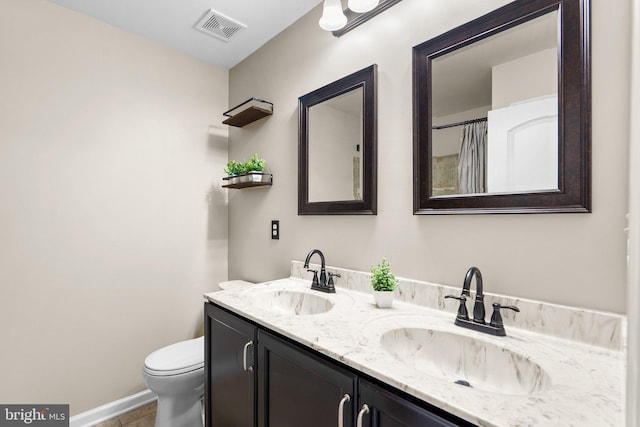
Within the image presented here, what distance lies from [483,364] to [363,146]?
103 centimetres

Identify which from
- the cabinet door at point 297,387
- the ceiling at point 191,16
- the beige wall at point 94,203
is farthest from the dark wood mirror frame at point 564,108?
the beige wall at point 94,203

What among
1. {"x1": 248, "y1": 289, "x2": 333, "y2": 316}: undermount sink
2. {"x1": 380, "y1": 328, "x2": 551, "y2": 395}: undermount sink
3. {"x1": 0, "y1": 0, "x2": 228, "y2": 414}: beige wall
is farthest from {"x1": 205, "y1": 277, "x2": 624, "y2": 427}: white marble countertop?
{"x1": 0, "y1": 0, "x2": 228, "y2": 414}: beige wall

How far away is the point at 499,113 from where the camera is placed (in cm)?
106

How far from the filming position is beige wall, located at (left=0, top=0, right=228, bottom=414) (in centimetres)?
166

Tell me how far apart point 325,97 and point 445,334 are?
4.39ft

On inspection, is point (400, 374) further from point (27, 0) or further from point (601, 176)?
point (27, 0)

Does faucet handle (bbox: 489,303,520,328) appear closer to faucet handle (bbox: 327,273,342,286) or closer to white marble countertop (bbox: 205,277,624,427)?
white marble countertop (bbox: 205,277,624,427)

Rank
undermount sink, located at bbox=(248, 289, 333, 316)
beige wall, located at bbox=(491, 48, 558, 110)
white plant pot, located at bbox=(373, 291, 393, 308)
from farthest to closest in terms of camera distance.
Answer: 1. undermount sink, located at bbox=(248, 289, 333, 316)
2. white plant pot, located at bbox=(373, 291, 393, 308)
3. beige wall, located at bbox=(491, 48, 558, 110)

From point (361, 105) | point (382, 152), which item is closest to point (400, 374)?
point (382, 152)

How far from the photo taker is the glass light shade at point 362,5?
4.37ft

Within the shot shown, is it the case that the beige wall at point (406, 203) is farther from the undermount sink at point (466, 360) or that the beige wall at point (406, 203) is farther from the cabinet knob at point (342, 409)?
the cabinet knob at point (342, 409)

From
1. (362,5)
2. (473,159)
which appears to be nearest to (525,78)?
(473,159)

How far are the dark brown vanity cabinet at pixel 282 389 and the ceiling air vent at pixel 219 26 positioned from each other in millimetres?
1729

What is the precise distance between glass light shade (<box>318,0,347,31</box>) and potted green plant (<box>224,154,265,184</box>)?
0.94m
